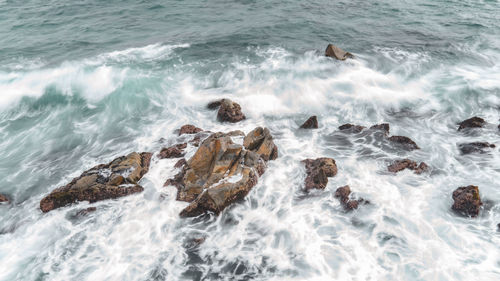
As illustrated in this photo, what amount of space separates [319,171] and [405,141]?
14.1 ft

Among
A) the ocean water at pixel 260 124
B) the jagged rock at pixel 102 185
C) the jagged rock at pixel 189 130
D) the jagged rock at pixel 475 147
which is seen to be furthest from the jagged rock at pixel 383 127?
the jagged rock at pixel 102 185

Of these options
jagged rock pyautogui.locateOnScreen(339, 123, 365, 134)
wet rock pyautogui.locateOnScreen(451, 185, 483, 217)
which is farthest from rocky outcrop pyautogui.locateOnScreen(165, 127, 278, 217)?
wet rock pyautogui.locateOnScreen(451, 185, 483, 217)

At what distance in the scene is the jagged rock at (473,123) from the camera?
40.0 feet

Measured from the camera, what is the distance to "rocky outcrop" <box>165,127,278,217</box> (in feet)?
29.0

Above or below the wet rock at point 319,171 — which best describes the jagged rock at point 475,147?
above

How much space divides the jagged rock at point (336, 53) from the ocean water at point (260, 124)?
0.63 meters

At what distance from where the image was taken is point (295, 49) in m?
19.8

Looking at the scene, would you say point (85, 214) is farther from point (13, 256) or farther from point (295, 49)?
point (295, 49)

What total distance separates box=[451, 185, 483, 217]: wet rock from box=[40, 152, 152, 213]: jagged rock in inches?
394

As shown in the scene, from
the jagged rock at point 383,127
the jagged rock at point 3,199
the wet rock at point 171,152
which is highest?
the jagged rock at point 383,127

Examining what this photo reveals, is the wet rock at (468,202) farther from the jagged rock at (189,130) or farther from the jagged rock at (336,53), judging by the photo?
the jagged rock at (336,53)

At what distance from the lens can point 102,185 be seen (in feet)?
31.0

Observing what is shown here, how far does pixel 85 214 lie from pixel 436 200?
11.0m

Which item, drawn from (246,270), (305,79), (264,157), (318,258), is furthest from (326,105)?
(246,270)
